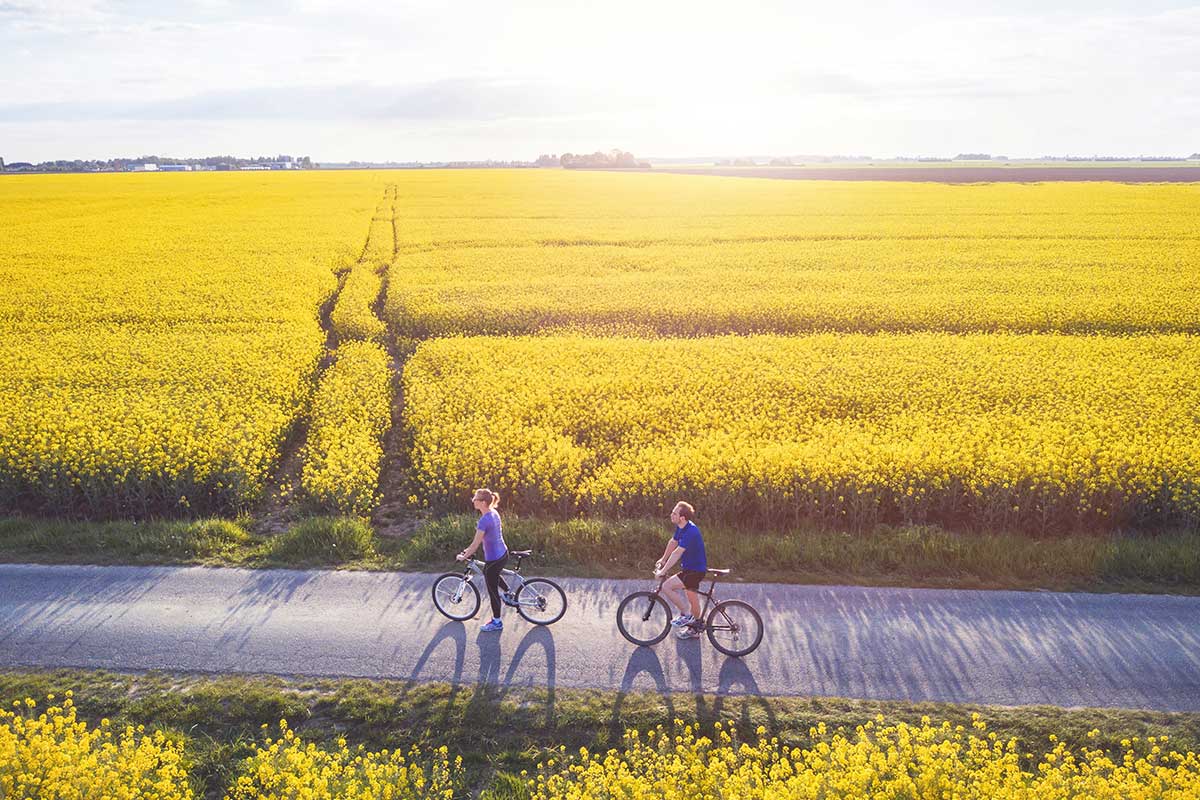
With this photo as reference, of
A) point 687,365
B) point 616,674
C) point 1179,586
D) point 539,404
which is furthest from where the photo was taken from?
point 687,365

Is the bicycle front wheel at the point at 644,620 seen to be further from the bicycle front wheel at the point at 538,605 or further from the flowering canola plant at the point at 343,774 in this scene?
the flowering canola plant at the point at 343,774

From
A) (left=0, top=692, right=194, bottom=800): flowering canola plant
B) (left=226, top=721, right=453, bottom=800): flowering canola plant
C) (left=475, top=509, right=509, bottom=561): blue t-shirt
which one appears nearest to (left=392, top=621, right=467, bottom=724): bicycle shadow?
(left=226, top=721, right=453, bottom=800): flowering canola plant

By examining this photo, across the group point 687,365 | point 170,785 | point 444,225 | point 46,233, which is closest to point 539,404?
point 687,365

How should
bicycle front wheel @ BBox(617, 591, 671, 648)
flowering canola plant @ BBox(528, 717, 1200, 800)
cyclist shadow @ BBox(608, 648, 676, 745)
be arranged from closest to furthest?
flowering canola plant @ BBox(528, 717, 1200, 800) → cyclist shadow @ BBox(608, 648, 676, 745) → bicycle front wheel @ BBox(617, 591, 671, 648)

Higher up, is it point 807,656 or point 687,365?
point 687,365

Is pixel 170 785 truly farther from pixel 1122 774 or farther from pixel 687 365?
pixel 687 365

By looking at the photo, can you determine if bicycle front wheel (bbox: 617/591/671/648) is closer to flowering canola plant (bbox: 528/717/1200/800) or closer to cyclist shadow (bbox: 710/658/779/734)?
cyclist shadow (bbox: 710/658/779/734)

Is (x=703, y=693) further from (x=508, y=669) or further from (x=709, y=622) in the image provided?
(x=508, y=669)
